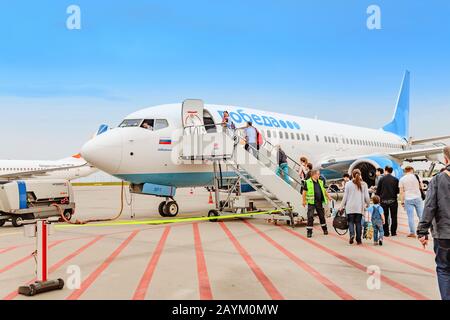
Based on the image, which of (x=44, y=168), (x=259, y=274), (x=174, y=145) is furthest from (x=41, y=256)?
(x=44, y=168)

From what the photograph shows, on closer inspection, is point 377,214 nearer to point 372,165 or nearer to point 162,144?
point 162,144

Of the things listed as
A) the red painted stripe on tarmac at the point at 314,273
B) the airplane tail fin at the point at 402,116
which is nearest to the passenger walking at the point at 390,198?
the red painted stripe on tarmac at the point at 314,273

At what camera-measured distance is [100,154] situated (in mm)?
11195

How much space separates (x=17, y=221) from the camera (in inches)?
462

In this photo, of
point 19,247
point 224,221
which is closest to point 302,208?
point 224,221

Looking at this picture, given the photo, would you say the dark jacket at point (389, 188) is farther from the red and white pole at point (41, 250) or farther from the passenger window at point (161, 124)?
the red and white pole at point (41, 250)

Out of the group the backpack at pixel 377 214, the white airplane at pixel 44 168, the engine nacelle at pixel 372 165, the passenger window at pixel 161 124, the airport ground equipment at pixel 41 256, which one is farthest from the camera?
the white airplane at pixel 44 168

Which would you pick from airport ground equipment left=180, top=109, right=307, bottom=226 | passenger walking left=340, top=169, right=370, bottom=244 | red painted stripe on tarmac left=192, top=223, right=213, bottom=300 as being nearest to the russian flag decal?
airport ground equipment left=180, top=109, right=307, bottom=226

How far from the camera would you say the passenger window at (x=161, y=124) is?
39.9 feet

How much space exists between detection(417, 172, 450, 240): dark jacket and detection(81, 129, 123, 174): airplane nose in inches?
342

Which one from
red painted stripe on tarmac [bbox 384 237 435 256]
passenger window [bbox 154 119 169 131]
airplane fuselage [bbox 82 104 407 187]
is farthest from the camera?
passenger window [bbox 154 119 169 131]

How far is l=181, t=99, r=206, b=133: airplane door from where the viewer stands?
41.2 feet

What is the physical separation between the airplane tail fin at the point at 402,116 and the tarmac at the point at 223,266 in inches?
891

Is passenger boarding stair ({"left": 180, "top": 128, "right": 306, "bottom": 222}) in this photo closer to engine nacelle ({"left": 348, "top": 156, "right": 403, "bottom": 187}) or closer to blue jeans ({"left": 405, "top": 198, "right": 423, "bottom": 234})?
blue jeans ({"left": 405, "top": 198, "right": 423, "bottom": 234})
